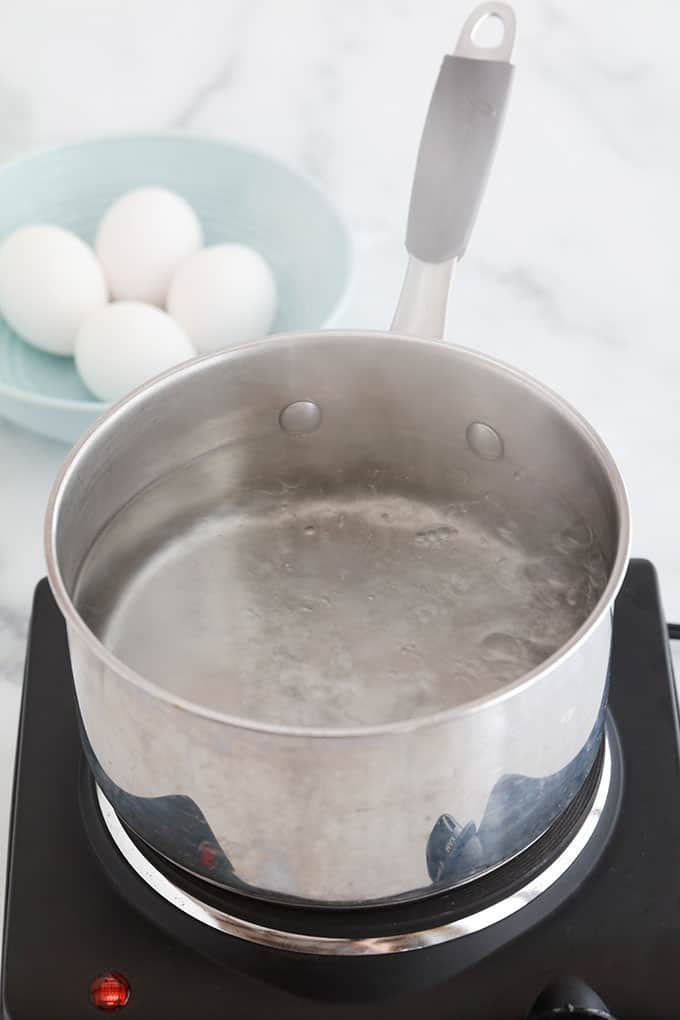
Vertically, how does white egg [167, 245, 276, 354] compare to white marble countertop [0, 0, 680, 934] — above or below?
below

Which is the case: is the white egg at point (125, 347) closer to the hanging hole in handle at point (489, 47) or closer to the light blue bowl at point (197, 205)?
the light blue bowl at point (197, 205)

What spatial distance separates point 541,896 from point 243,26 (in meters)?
0.83

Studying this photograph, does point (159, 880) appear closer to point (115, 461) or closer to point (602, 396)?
point (115, 461)

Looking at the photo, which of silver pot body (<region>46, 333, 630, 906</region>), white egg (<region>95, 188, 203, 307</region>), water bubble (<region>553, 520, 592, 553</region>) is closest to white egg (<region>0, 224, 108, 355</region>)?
white egg (<region>95, 188, 203, 307</region>)

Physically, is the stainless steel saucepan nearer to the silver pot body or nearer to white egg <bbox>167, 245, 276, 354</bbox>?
the silver pot body

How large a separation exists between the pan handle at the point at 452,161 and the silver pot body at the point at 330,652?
5 cm

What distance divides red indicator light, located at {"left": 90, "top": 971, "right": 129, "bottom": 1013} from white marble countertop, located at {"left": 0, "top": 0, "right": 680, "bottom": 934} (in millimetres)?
362

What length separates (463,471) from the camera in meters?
0.65

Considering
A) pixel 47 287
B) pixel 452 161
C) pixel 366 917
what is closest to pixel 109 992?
pixel 366 917

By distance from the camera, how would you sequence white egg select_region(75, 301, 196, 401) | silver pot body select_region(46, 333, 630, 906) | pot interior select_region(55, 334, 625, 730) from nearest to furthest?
1. silver pot body select_region(46, 333, 630, 906)
2. pot interior select_region(55, 334, 625, 730)
3. white egg select_region(75, 301, 196, 401)

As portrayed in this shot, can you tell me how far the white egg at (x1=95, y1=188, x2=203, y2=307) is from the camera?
36.0 inches

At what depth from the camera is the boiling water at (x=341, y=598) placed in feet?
1.94

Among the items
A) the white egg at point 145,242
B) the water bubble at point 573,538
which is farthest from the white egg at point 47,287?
the water bubble at point 573,538

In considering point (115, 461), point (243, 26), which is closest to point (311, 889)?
point (115, 461)
